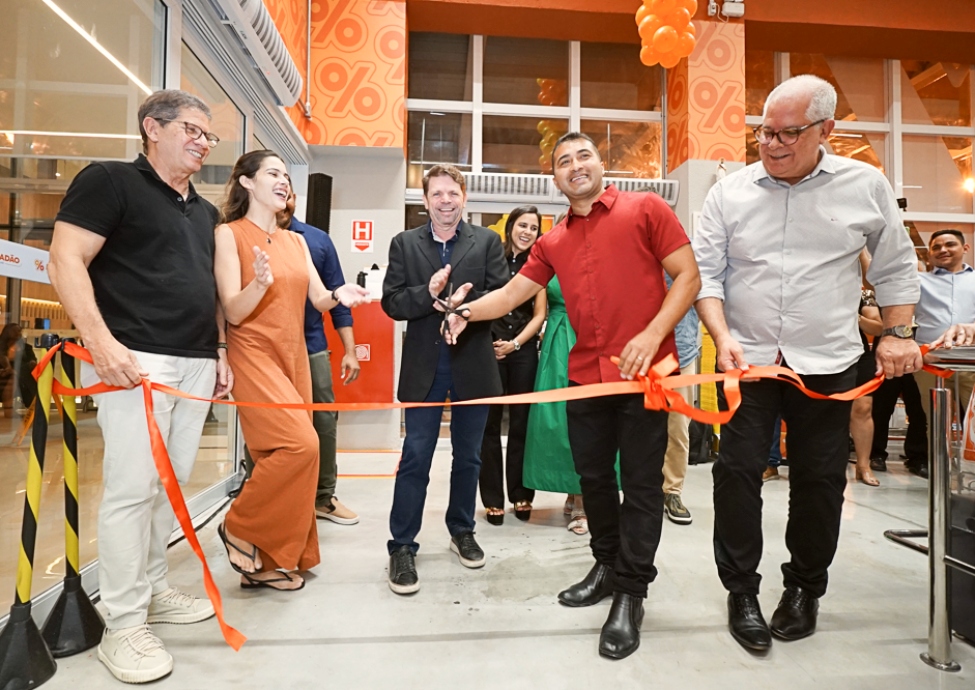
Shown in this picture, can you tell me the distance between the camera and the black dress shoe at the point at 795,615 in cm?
188

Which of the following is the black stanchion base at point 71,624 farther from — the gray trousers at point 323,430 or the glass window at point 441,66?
the glass window at point 441,66

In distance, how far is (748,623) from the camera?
72.3 inches

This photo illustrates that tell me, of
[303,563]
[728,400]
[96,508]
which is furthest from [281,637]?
[728,400]

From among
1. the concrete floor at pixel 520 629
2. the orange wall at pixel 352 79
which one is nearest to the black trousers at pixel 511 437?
the concrete floor at pixel 520 629

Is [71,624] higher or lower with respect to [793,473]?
lower

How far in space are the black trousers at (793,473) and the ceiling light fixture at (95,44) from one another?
3.00 metres

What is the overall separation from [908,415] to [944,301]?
1.71m

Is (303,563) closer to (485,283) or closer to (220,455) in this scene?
(485,283)

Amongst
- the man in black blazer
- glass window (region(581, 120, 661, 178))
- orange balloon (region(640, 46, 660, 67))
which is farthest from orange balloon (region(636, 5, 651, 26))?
the man in black blazer

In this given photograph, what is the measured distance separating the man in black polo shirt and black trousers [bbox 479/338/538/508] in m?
1.59

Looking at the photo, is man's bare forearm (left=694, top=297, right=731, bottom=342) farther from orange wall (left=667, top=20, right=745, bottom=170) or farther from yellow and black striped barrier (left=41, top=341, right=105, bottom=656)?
orange wall (left=667, top=20, right=745, bottom=170)

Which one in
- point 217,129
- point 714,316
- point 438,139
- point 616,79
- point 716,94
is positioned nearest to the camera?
point 714,316

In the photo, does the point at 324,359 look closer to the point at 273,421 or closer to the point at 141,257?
the point at 273,421

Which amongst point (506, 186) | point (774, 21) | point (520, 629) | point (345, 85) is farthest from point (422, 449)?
point (774, 21)
